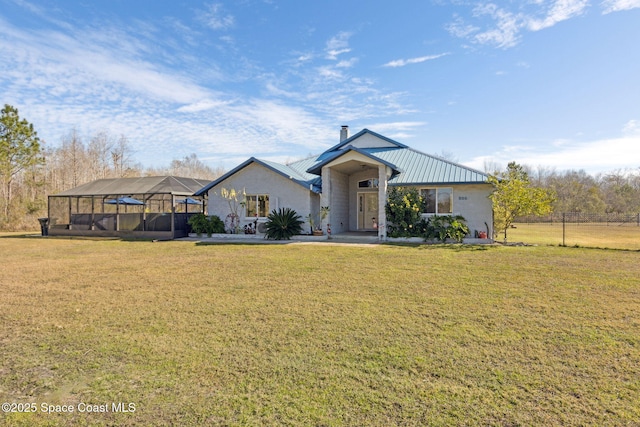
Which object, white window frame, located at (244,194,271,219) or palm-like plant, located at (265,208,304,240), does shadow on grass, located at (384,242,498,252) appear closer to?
palm-like plant, located at (265,208,304,240)

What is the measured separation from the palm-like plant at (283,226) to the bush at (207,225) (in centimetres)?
303

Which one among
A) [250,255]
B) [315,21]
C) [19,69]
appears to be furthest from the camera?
[315,21]

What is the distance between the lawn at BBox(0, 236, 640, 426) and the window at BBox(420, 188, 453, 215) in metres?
8.12

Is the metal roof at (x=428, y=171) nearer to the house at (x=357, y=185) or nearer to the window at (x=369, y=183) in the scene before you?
the house at (x=357, y=185)

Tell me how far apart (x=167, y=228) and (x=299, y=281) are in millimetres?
13855

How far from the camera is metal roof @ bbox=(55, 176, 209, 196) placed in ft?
63.9

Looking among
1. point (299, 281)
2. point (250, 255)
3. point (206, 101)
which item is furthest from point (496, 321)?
point (206, 101)

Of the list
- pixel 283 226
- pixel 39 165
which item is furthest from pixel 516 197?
pixel 39 165

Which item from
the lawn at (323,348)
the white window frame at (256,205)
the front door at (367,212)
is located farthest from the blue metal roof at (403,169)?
the lawn at (323,348)

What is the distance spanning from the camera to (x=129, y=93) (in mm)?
19344

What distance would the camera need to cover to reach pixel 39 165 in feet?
101

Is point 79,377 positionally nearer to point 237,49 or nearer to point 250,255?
point 250,255

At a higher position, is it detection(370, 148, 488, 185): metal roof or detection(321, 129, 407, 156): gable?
detection(321, 129, 407, 156): gable

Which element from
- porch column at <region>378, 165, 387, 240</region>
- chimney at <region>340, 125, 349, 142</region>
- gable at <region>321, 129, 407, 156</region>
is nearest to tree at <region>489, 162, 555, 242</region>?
porch column at <region>378, 165, 387, 240</region>
